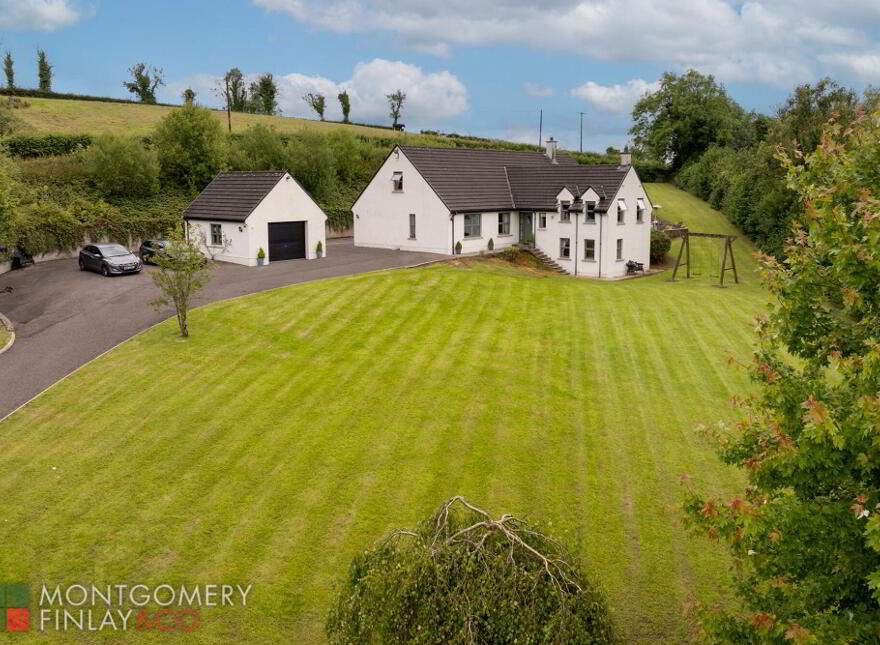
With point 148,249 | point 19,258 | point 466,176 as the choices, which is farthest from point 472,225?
point 19,258

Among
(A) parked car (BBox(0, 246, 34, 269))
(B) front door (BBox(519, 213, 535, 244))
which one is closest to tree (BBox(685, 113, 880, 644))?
(B) front door (BBox(519, 213, 535, 244))

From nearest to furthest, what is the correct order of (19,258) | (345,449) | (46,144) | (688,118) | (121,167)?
(345,449) < (19,258) < (121,167) < (46,144) < (688,118)

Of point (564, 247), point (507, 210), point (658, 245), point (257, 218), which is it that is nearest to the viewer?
point (257, 218)

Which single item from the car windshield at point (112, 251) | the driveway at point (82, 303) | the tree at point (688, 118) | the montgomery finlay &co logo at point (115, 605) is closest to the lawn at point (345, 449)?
the montgomery finlay &co logo at point (115, 605)

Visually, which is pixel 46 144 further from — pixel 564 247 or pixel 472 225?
pixel 564 247

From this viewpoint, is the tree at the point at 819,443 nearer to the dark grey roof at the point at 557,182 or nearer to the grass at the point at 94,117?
the dark grey roof at the point at 557,182

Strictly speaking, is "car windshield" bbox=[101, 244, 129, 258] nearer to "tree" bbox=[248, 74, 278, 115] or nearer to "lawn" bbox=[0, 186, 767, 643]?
"lawn" bbox=[0, 186, 767, 643]
